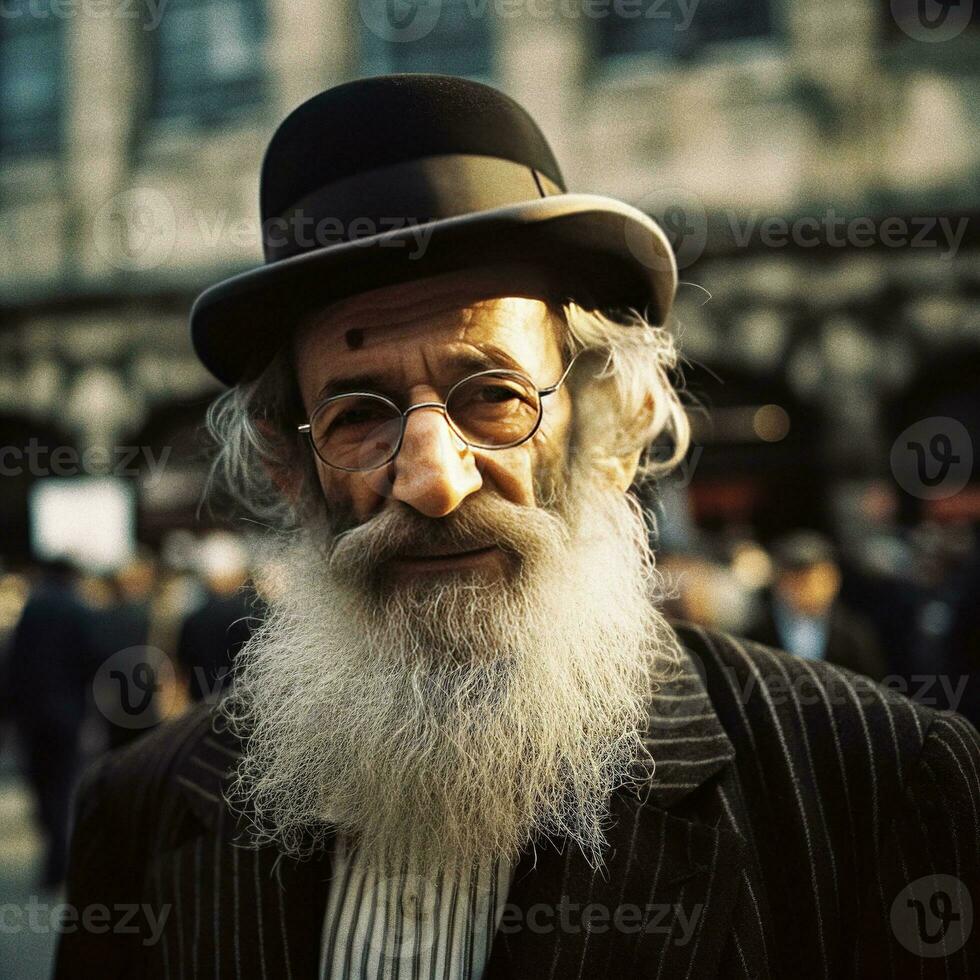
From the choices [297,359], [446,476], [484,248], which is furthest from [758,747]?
[297,359]

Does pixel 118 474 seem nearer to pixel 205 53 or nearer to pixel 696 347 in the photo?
pixel 205 53

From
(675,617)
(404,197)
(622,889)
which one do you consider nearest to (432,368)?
(404,197)

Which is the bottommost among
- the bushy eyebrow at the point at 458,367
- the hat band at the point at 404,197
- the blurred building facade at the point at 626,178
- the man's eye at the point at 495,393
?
the man's eye at the point at 495,393

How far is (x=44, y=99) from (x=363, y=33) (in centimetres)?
383

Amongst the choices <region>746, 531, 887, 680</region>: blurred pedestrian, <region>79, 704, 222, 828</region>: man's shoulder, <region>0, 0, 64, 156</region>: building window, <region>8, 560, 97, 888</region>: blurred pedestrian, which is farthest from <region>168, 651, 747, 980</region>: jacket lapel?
<region>0, 0, 64, 156</region>: building window

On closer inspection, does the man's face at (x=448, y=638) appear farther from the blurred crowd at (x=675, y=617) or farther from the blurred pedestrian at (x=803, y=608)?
the blurred pedestrian at (x=803, y=608)

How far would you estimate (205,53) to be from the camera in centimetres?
Result: 921

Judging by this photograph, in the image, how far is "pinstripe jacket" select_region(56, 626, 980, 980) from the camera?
4.21ft

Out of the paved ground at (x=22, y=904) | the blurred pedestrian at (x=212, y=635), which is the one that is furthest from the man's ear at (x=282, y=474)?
the paved ground at (x=22, y=904)

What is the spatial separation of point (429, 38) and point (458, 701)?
8592mm

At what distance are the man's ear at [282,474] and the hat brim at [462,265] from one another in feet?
0.44

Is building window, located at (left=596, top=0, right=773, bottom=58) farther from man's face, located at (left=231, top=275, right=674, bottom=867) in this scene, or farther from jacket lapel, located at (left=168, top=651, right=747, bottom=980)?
jacket lapel, located at (left=168, top=651, right=747, bottom=980)

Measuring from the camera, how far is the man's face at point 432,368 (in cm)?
142

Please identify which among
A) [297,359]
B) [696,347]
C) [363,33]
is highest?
[363,33]
